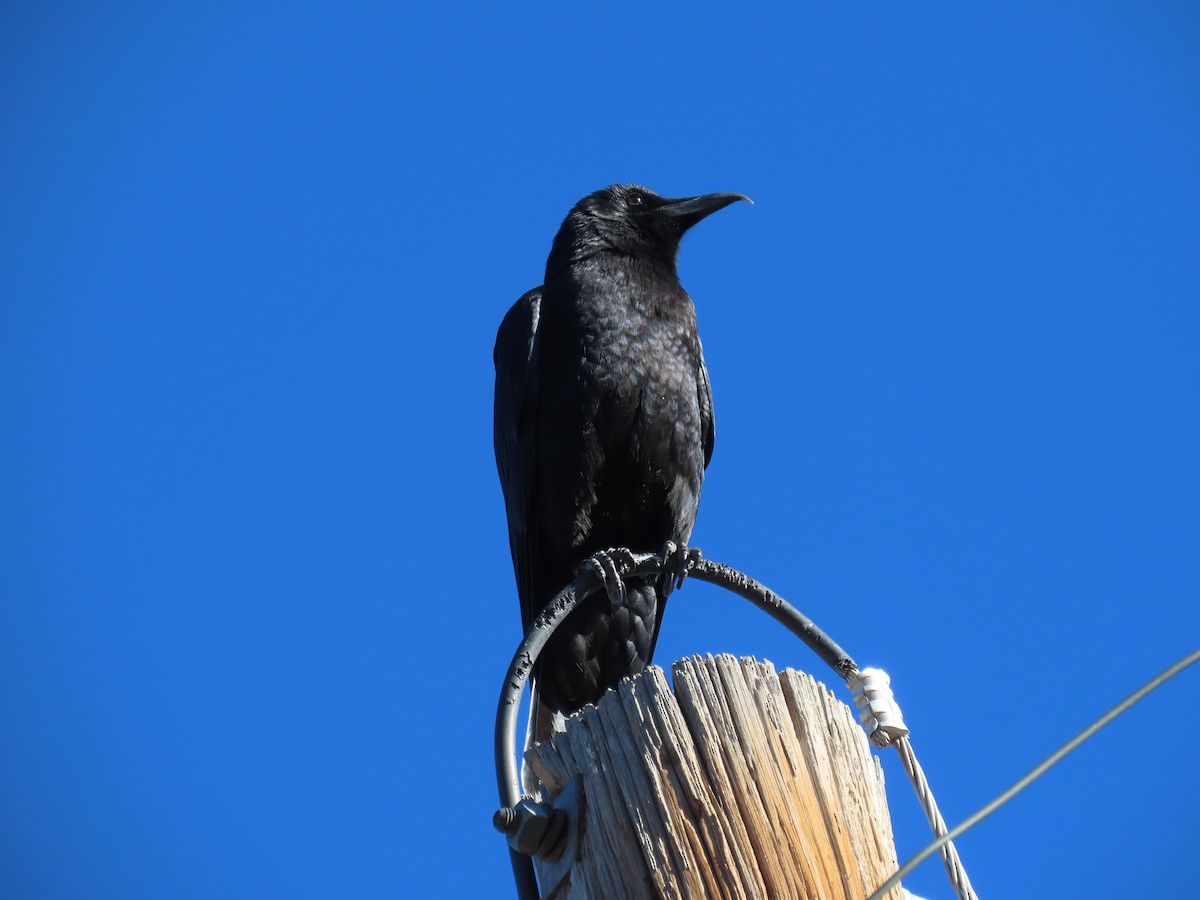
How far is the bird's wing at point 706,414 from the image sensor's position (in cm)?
568

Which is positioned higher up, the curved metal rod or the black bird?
the black bird

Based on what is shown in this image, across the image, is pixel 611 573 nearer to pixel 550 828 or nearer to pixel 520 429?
pixel 550 828

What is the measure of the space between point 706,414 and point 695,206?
1.26 m

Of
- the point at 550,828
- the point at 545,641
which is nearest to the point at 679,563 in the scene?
the point at 545,641

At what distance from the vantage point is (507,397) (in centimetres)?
545

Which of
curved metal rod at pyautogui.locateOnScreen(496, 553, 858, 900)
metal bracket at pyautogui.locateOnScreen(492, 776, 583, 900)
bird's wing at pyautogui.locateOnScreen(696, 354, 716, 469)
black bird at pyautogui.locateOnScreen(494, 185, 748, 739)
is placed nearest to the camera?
metal bracket at pyautogui.locateOnScreen(492, 776, 583, 900)

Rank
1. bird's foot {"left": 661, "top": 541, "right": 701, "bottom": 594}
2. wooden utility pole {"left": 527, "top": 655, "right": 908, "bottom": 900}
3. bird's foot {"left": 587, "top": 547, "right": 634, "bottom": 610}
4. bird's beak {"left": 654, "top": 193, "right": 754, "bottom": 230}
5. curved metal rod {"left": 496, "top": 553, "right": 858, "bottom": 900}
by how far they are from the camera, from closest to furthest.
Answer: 1. wooden utility pole {"left": 527, "top": 655, "right": 908, "bottom": 900}
2. curved metal rod {"left": 496, "top": 553, "right": 858, "bottom": 900}
3. bird's foot {"left": 661, "top": 541, "right": 701, "bottom": 594}
4. bird's foot {"left": 587, "top": 547, "right": 634, "bottom": 610}
5. bird's beak {"left": 654, "top": 193, "right": 754, "bottom": 230}

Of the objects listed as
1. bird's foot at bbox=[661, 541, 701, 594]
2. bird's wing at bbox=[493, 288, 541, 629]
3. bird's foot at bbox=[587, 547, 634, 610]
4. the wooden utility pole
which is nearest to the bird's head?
bird's wing at bbox=[493, 288, 541, 629]

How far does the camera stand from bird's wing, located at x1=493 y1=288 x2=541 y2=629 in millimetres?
5172

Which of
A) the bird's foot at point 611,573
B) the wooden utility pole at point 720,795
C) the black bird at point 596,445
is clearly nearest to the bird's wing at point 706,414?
the black bird at point 596,445

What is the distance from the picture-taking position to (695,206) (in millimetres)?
6348

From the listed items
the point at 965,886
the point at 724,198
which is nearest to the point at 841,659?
the point at 965,886

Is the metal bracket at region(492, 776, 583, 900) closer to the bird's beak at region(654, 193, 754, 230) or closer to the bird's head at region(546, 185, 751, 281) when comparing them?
the bird's head at region(546, 185, 751, 281)

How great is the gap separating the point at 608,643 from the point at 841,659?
208 cm
